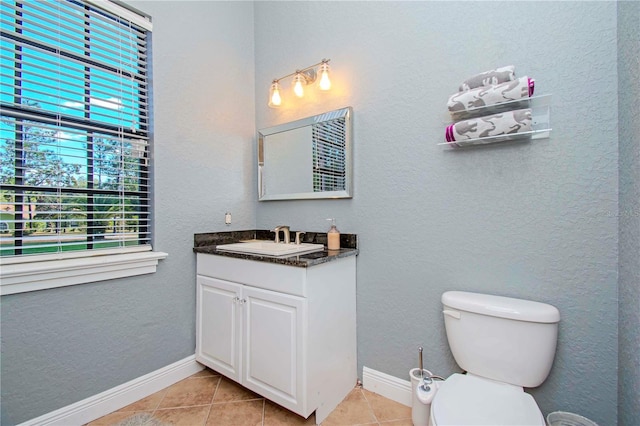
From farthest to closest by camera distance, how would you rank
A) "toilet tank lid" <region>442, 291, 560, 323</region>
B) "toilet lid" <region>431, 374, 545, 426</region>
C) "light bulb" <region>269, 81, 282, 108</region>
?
"light bulb" <region>269, 81, 282, 108</region> → "toilet tank lid" <region>442, 291, 560, 323</region> → "toilet lid" <region>431, 374, 545, 426</region>

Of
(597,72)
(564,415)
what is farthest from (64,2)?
(564,415)

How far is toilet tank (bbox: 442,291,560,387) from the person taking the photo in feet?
3.67

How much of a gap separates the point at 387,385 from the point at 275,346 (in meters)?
0.71

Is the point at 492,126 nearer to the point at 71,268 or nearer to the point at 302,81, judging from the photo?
the point at 302,81

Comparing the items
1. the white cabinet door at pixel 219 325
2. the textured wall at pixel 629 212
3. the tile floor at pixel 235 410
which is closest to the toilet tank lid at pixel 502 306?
the textured wall at pixel 629 212

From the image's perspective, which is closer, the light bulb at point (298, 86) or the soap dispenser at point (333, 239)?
the soap dispenser at point (333, 239)

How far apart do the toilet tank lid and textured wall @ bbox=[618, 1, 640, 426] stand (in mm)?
213

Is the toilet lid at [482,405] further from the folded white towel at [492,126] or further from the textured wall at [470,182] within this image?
the folded white towel at [492,126]

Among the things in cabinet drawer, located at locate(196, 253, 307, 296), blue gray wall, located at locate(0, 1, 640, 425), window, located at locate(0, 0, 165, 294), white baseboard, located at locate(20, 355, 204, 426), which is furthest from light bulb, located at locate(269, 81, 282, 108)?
white baseboard, located at locate(20, 355, 204, 426)

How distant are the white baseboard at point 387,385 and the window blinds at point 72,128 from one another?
1.58 meters

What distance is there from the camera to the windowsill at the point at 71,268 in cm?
125

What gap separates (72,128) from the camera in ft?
4.81

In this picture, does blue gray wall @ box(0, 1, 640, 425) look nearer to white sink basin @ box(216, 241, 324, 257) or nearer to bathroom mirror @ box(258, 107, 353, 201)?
bathroom mirror @ box(258, 107, 353, 201)

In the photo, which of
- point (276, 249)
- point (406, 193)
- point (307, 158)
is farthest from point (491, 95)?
point (276, 249)
